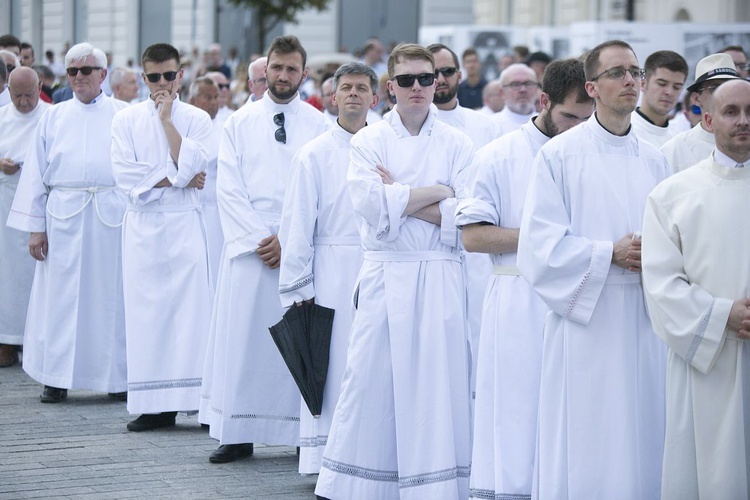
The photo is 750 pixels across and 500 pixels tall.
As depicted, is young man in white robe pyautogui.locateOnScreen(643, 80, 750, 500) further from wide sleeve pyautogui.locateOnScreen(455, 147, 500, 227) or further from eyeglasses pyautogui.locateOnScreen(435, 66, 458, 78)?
eyeglasses pyautogui.locateOnScreen(435, 66, 458, 78)

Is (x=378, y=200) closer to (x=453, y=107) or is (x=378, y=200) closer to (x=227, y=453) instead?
(x=227, y=453)

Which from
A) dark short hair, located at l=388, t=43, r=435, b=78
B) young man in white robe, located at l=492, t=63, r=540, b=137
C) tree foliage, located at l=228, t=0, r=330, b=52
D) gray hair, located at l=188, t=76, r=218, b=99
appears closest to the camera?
dark short hair, located at l=388, t=43, r=435, b=78

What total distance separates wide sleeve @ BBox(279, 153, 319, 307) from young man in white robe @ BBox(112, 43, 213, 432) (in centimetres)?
163

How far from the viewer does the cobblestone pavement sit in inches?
289

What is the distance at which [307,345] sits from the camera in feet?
24.4

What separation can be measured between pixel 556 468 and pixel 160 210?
414cm

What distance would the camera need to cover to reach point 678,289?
17.6ft

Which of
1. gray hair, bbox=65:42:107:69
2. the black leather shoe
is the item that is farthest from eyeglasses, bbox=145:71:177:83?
the black leather shoe

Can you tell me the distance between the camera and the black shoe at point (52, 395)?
9.93 m

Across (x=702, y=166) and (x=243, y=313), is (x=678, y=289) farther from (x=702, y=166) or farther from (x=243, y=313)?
(x=243, y=313)

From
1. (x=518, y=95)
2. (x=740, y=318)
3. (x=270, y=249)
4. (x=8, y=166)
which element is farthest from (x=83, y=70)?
(x=740, y=318)

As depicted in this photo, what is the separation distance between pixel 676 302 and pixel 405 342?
1.77m

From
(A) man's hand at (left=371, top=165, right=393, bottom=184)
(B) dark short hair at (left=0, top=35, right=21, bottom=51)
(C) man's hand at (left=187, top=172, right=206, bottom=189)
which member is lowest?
(C) man's hand at (left=187, top=172, right=206, bottom=189)

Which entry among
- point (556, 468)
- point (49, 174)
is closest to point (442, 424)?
point (556, 468)
